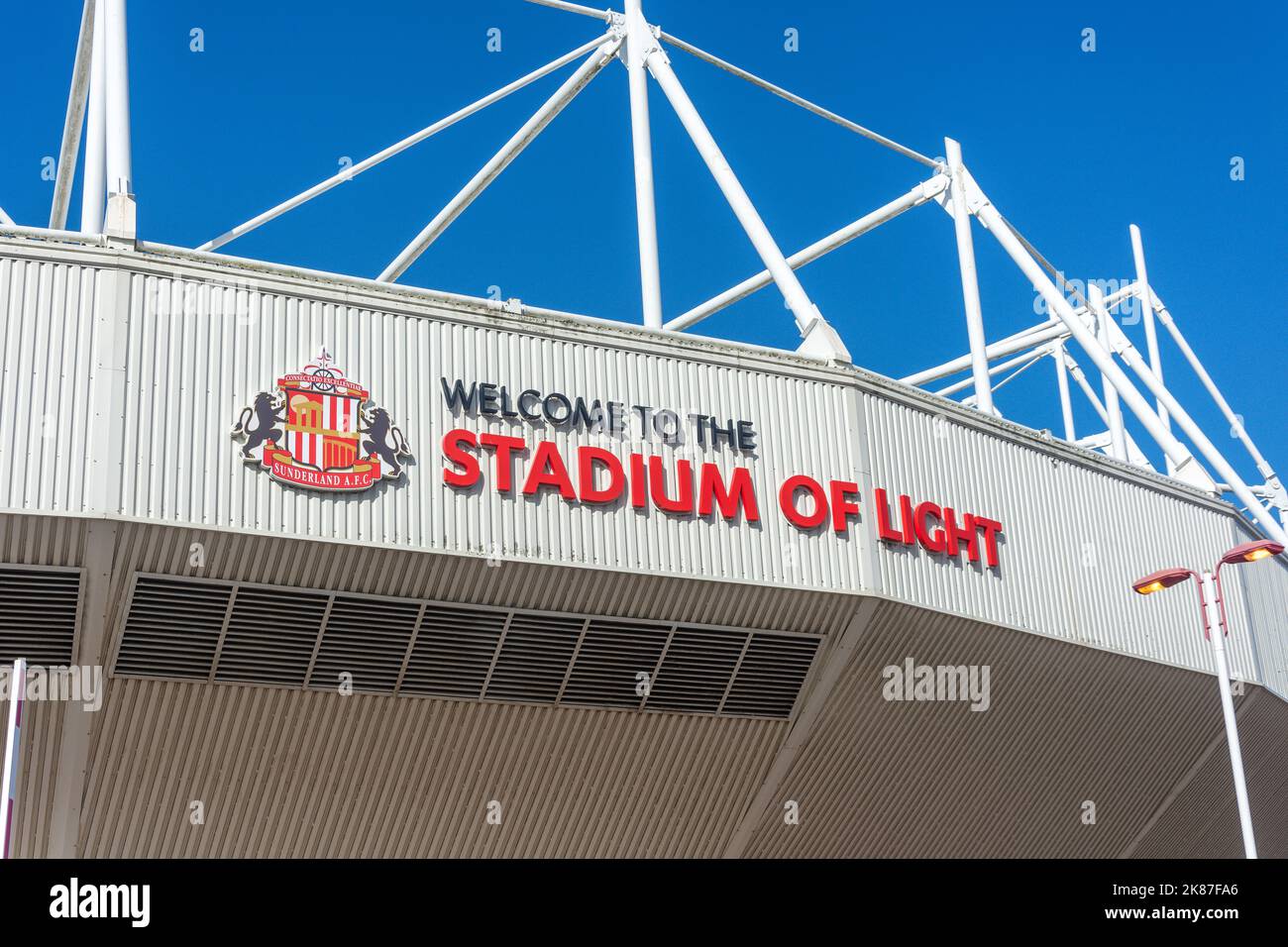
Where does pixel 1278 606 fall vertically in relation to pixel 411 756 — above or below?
above

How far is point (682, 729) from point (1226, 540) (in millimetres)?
14362

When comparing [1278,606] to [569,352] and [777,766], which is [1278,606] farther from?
[569,352]

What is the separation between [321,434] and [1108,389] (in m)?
28.9

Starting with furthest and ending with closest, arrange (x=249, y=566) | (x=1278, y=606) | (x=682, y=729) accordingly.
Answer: (x=1278, y=606) < (x=682, y=729) < (x=249, y=566)

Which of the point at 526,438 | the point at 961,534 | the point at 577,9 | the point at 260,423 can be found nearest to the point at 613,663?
the point at 526,438

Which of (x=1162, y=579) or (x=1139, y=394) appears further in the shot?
(x=1139, y=394)

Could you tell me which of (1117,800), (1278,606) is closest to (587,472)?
(1117,800)

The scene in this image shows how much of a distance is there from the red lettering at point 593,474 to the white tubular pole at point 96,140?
7.89 meters

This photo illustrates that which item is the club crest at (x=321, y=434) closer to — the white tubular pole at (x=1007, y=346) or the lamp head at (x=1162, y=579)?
the lamp head at (x=1162, y=579)

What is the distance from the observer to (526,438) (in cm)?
2439

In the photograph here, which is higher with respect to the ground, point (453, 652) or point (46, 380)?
point (46, 380)

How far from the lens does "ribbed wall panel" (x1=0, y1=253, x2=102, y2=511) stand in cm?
2086

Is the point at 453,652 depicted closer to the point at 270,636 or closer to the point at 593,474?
the point at 270,636

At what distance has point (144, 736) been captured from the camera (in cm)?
2342
